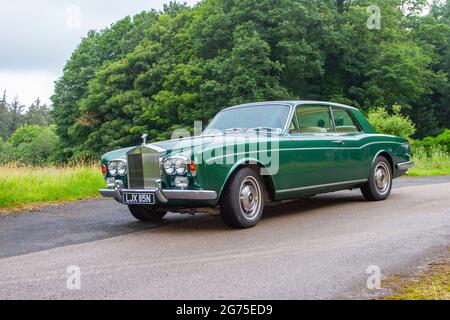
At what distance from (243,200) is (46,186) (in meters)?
5.79

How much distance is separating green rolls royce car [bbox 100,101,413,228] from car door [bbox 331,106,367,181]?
16 mm

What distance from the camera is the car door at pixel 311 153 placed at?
287 inches

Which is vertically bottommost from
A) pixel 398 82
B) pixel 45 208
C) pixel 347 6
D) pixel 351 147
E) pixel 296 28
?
pixel 45 208

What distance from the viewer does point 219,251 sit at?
5.44m

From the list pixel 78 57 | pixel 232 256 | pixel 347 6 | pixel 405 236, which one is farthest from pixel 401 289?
pixel 78 57

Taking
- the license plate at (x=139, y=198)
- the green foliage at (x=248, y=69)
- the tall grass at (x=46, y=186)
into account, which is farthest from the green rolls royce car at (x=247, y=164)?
the green foliage at (x=248, y=69)

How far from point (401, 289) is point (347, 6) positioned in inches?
2024

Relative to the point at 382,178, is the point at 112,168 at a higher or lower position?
higher

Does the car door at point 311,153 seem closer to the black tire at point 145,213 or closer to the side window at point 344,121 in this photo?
the side window at point 344,121

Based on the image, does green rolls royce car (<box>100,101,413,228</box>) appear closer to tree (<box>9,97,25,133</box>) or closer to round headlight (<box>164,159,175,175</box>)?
round headlight (<box>164,159,175,175</box>)

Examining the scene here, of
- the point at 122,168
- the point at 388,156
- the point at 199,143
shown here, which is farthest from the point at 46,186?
the point at 388,156

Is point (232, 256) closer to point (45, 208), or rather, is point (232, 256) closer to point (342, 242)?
point (342, 242)

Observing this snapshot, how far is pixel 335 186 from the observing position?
8109 mm

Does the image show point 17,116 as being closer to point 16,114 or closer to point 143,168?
point 16,114
